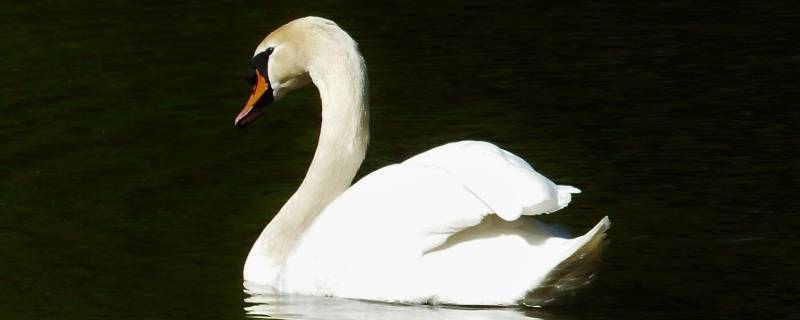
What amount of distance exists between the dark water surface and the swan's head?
26.4 inches

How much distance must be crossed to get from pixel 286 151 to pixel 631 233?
276cm

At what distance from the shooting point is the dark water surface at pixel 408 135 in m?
7.91

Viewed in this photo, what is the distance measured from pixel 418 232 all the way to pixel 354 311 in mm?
428

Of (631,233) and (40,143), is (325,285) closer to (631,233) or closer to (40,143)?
(631,233)

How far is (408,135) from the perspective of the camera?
10.9m

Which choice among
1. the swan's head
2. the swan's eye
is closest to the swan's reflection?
the swan's head

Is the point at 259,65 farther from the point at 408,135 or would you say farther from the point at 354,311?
the point at 408,135

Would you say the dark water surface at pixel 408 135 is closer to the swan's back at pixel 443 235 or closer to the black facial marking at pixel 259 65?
the swan's back at pixel 443 235

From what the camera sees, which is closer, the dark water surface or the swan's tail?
the swan's tail

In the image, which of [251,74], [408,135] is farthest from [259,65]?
[408,135]

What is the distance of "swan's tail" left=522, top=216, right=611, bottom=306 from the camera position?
22.9ft

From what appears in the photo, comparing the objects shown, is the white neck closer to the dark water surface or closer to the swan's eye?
the dark water surface

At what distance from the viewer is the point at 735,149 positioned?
32.7ft

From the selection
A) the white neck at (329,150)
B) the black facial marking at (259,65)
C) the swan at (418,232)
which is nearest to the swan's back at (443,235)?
the swan at (418,232)
